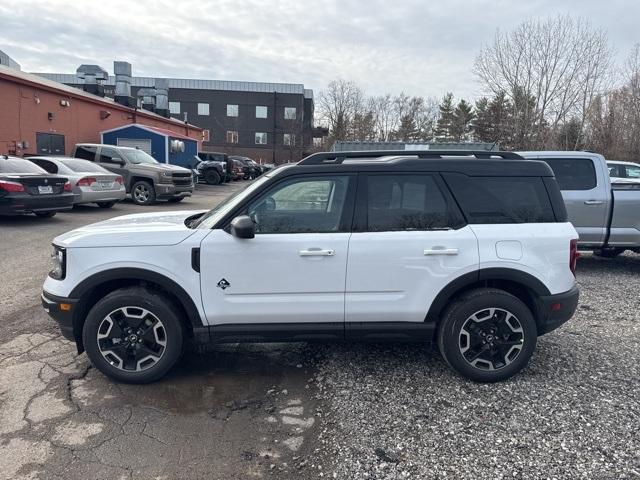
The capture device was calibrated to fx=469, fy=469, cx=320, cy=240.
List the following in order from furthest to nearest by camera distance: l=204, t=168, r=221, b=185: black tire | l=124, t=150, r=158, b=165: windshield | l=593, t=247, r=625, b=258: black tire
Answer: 1. l=204, t=168, r=221, b=185: black tire
2. l=124, t=150, r=158, b=165: windshield
3. l=593, t=247, r=625, b=258: black tire

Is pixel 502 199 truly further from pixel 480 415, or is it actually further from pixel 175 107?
pixel 175 107

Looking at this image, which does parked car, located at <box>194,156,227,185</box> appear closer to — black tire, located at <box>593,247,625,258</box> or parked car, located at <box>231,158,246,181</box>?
parked car, located at <box>231,158,246,181</box>

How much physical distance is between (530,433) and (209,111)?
6448 cm

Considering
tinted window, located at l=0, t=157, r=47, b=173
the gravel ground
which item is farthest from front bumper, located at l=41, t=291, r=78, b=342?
tinted window, located at l=0, t=157, r=47, b=173

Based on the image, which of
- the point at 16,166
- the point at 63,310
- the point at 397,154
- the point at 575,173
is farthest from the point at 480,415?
the point at 16,166

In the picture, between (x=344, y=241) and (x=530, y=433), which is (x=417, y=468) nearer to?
(x=530, y=433)

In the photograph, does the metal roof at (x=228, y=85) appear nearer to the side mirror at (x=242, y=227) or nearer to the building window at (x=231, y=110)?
the building window at (x=231, y=110)

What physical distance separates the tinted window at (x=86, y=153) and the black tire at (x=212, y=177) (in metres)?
11.9

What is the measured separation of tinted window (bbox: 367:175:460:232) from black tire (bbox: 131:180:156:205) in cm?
1327

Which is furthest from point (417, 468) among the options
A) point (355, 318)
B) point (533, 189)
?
point (533, 189)

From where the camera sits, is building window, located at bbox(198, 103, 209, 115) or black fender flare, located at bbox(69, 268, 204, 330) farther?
building window, located at bbox(198, 103, 209, 115)

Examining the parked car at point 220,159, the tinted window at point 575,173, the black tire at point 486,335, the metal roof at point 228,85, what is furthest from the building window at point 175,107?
the black tire at point 486,335

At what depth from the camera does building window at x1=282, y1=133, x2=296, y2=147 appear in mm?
58656

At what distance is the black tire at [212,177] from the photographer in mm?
27981
